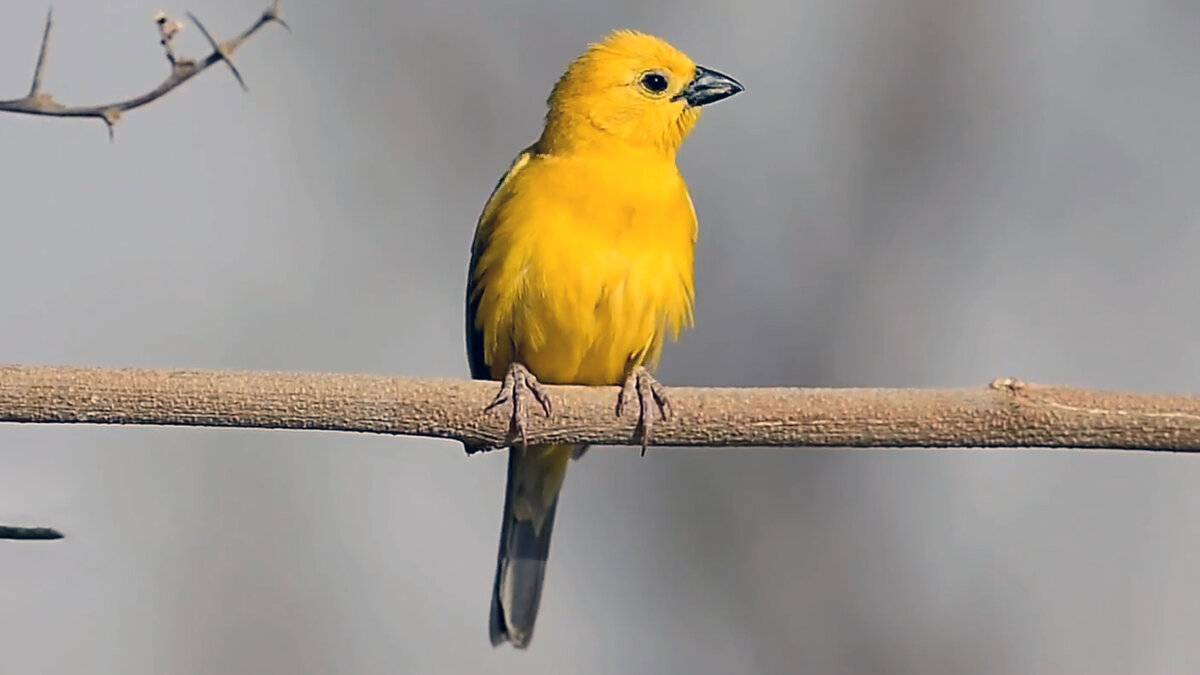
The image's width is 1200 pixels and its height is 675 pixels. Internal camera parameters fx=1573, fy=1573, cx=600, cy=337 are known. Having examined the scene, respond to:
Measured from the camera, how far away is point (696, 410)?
3.85m

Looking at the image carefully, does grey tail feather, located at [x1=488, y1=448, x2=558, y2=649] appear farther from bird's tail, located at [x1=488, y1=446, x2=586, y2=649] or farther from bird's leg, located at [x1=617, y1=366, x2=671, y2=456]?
bird's leg, located at [x1=617, y1=366, x2=671, y2=456]

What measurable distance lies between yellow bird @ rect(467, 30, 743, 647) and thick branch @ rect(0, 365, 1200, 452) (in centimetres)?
128

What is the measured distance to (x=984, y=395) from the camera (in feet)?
12.1

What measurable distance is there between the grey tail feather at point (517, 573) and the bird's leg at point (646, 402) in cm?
167

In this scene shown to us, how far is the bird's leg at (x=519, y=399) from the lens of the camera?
405 cm

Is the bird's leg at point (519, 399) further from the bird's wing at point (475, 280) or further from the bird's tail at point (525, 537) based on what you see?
the bird's tail at point (525, 537)

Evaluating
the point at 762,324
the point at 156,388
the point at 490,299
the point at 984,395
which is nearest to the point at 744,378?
the point at 762,324

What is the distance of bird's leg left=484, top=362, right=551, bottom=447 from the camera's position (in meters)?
4.05

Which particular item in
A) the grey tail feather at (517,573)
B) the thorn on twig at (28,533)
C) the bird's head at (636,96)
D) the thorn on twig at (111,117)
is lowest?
the thorn on twig at (28,533)

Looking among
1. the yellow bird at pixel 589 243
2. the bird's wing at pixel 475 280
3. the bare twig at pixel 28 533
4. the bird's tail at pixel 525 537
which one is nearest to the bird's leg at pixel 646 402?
the yellow bird at pixel 589 243

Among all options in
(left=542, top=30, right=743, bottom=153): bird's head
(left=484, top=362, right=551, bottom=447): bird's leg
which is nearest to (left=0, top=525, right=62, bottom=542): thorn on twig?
(left=484, top=362, right=551, bottom=447): bird's leg

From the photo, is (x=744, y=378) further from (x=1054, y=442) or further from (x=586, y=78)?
(x=1054, y=442)

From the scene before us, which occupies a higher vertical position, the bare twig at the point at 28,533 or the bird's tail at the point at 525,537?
the bird's tail at the point at 525,537

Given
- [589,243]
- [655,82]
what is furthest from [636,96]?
[589,243]
